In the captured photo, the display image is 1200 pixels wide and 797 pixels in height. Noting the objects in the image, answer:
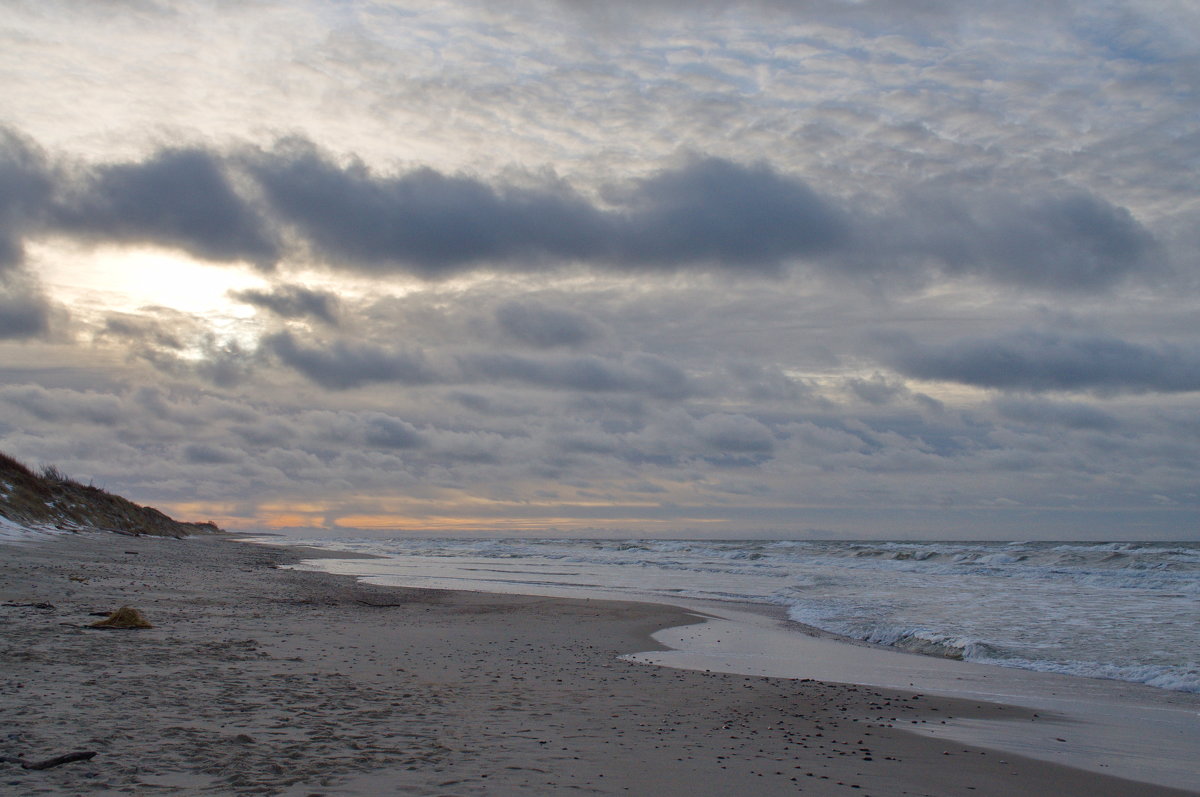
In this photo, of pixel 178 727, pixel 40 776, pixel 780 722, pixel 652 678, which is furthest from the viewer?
pixel 652 678

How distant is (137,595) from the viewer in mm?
16141

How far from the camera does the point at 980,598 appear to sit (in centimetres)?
2569

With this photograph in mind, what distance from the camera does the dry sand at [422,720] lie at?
5.87 meters

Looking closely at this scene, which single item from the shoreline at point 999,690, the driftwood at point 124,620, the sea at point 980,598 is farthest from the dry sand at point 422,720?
the sea at point 980,598

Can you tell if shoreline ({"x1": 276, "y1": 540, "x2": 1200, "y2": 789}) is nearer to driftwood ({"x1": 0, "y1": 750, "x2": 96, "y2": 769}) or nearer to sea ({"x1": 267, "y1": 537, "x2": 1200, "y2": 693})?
sea ({"x1": 267, "y1": 537, "x2": 1200, "y2": 693})

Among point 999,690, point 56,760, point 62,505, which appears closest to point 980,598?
point 999,690

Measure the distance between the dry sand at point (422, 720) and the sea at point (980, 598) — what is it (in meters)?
5.30

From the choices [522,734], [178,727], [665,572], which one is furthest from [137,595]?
[665,572]

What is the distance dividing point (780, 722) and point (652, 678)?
2833 millimetres

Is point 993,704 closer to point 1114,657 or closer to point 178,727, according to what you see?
point 1114,657

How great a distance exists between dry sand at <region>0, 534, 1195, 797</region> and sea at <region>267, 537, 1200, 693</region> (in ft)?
17.4

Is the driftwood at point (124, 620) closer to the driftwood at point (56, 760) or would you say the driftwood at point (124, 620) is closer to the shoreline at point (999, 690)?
the driftwood at point (56, 760)

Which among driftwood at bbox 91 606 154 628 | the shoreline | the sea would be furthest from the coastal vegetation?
the shoreline

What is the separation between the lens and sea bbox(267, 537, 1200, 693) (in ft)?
47.7
